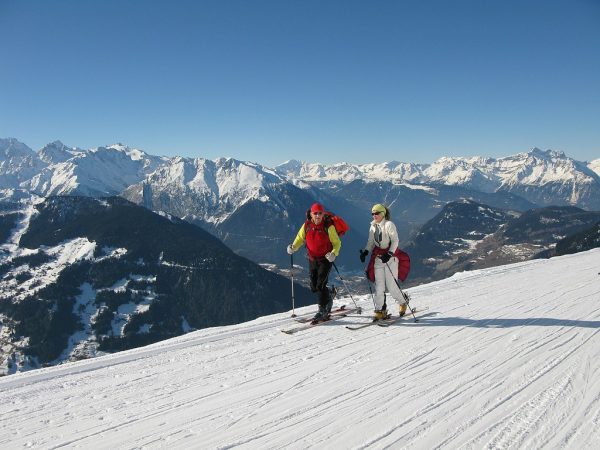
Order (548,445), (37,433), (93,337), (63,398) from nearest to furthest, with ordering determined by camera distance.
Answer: (548,445), (37,433), (63,398), (93,337)

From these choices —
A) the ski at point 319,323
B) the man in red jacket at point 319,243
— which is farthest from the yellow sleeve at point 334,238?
the ski at point 319,323

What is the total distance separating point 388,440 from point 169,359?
5824 millimetres

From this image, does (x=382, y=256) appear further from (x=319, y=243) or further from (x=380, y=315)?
(x=380, y=315)

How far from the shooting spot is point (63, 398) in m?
7.40

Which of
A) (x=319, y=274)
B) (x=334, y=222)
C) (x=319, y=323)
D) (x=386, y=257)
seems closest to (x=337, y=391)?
(x=386, y=257)

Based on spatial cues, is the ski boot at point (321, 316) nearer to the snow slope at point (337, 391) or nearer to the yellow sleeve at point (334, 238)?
the snow slope at point (337, 391)

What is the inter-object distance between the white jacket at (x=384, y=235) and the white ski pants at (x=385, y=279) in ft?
1.67

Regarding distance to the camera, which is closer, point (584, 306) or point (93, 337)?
point (584, 306)

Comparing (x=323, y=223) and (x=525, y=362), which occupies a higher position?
(x=323, y=223)

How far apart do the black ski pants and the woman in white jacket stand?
108 cm

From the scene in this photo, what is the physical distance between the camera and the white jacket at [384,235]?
11359 mm

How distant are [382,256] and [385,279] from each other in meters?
1.06

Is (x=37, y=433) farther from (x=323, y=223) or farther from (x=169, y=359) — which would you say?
(x=323, y=223)

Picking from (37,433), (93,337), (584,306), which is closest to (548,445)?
(37,433)
